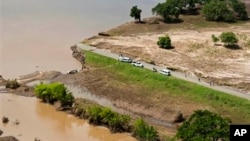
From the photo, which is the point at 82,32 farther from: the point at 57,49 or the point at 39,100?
the point at 39,100

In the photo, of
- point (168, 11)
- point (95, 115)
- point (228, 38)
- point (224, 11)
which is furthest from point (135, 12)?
point (95, 115)

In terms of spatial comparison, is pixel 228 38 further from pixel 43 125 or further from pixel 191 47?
pixel 43 125

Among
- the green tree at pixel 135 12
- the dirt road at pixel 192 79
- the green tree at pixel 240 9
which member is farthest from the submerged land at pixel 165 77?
the green tree at pixel 240 9

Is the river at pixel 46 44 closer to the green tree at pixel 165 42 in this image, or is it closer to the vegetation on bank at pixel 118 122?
the vegetation on bank at pixel 118 122

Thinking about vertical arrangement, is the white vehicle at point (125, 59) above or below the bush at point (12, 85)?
above

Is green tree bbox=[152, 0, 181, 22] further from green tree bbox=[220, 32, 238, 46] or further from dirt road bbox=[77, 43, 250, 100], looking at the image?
dirt road bbox=[77, 43, 250, 100]

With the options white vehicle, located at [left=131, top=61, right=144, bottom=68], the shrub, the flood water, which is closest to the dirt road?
white vehicle, located at [left=131, top=61, right=144, bottom=68]
